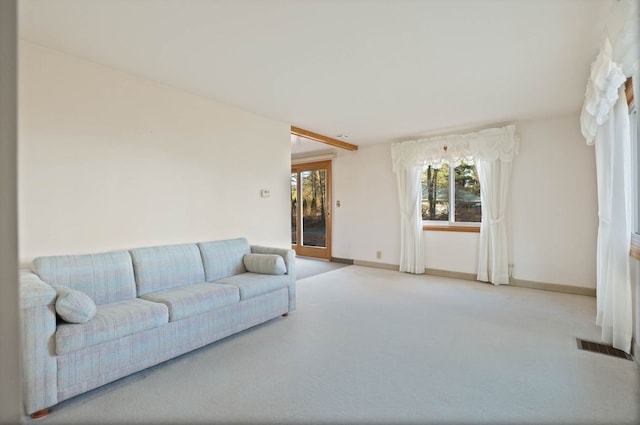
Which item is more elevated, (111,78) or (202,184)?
(111,78)

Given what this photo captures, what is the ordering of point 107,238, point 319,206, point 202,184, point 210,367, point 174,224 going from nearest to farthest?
point 210,367, point 107,238, point 174,224, point 202,184, point 319,206

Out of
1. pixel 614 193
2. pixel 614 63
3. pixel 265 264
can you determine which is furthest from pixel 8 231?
pixel 614 193

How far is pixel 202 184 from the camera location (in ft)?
Result: 12.1

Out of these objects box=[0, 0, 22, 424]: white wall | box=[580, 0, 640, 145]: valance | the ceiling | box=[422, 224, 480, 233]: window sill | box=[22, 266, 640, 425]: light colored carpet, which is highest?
the ceiling

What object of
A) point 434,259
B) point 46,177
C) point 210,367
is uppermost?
point 46,177

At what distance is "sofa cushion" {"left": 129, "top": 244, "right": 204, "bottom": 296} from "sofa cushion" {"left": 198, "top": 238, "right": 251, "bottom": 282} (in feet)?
0.25

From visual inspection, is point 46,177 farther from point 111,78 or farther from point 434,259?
point 434,259

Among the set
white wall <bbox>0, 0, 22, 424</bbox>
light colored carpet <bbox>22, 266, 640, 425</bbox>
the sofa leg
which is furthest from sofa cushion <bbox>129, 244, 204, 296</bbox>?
white wall <bbox>0, 0, 22, 424</bbox>

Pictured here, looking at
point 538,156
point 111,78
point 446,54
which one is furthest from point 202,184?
point 538,156

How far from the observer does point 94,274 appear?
8.28 ft

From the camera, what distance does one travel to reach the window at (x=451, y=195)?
525 centimetres

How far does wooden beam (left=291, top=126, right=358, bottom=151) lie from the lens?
197 inches

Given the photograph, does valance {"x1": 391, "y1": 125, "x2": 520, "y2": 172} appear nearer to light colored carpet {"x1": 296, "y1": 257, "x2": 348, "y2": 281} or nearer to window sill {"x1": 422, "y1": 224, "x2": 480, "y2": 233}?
window sill {"x1": 422, "y1": 224, "x2": 480, "y2": 233}

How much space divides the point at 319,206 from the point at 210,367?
502 centimetres
